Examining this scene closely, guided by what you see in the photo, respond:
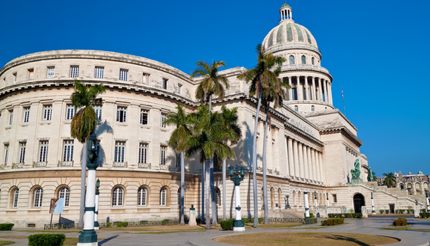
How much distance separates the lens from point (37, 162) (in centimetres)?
4131

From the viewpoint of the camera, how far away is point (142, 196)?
44.1 meters

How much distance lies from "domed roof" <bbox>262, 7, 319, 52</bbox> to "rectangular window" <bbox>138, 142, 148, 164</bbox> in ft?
206

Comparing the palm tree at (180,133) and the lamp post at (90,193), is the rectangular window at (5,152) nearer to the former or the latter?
the palm tree at (180,133)

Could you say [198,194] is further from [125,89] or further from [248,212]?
[125,89]

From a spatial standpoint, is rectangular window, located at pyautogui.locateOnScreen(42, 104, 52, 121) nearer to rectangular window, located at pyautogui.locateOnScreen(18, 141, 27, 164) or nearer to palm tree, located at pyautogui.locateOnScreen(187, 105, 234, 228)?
rectangular window, located at pyautogui.locateOnScreen(18, 141, 27, 164)

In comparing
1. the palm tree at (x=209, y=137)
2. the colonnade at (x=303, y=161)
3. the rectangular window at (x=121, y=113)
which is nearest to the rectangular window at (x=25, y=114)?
the rectangular window at (x=121, y=113)

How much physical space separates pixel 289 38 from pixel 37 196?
77070 millimetres

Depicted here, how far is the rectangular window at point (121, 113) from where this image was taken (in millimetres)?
44344

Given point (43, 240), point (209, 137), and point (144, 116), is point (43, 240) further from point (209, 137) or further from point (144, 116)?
point (144, 116)

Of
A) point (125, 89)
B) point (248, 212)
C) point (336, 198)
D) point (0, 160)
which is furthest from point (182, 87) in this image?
point (336, 198)

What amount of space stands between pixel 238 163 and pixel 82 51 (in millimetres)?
23820

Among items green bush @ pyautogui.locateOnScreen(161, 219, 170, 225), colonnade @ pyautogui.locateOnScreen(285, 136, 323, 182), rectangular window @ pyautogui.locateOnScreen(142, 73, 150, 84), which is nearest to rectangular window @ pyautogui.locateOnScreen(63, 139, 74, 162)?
rectangular window @ pyautogui.locateOnScreen(142, 73, 150, 84)

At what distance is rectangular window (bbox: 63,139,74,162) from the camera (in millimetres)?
41562

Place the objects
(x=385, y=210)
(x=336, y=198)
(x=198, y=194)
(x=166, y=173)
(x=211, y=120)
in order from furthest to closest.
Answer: (x=336, y=198) → (x=385, y=210) → (x=198, y=194) → (x=166, y=173) → (x=211, y=120)
